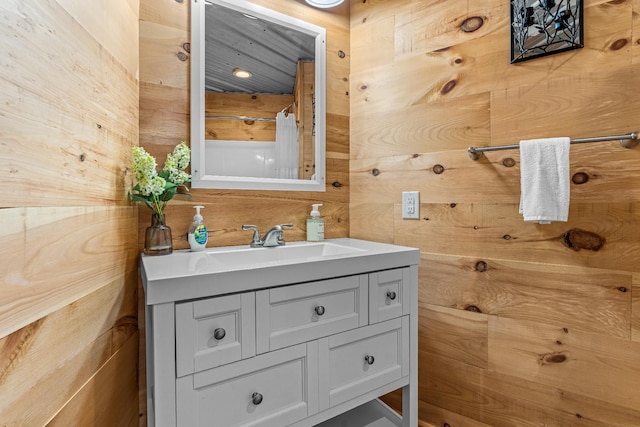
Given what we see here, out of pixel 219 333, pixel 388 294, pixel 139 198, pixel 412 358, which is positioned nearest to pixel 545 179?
pixel 388 294

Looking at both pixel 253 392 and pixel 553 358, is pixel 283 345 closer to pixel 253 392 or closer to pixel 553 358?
pixel 253 392

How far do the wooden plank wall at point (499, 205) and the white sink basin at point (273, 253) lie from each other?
31cm

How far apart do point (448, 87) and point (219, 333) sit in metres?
1.33

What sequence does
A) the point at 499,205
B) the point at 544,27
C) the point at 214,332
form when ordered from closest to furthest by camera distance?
the point at 214,332
the point at 544,27
the point at 499,205

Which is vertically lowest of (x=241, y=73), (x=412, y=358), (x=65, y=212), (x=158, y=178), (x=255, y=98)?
(x=412, y=358)

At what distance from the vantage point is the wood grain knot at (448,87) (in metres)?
1.51

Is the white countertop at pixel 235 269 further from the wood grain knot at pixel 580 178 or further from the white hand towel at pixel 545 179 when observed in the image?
the wood grain knot at pixel 580 178

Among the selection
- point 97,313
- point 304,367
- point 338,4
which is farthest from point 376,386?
point 338,4

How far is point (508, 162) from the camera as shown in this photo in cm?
137

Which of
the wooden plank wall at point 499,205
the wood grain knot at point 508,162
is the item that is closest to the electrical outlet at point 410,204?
the wooden plank wall at point 499,205

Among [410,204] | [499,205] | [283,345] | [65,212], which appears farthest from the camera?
[410,204]

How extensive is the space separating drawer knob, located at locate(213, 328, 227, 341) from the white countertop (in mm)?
97

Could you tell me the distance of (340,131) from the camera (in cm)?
184

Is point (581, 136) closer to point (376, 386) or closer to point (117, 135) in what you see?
point (376, 386)
